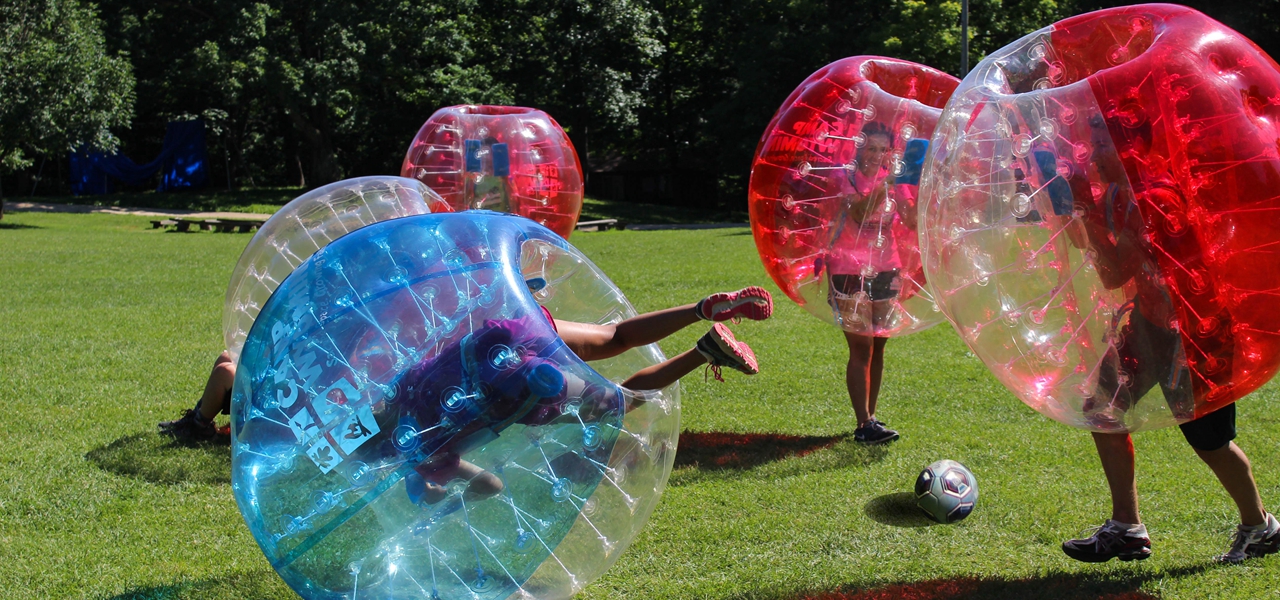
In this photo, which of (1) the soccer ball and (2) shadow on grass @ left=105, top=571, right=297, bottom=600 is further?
(1) the soccer ball

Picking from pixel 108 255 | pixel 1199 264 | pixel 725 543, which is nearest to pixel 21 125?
pixel 108 255

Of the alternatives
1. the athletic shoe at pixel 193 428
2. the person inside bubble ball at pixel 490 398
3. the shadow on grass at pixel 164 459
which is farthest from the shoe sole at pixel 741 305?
the athletic shoe at pixel 193 428

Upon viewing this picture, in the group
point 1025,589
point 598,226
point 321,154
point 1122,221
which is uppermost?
point 1122,221

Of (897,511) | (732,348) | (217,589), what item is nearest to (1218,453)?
(897,511)

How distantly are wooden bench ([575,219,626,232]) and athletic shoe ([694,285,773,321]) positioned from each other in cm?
2107

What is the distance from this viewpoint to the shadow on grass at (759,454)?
5762 millimetres

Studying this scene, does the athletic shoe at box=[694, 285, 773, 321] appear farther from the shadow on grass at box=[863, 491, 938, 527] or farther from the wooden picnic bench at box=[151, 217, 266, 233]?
the wooden picnic bench at box=[151, 217, 266, 233]

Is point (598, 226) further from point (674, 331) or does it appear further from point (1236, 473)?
point (1236, 473)

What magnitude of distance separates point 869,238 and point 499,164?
16.5 ft

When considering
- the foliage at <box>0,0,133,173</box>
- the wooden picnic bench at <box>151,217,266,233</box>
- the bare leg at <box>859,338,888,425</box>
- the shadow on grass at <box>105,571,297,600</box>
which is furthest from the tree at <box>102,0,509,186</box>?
the shadow on grass at <box>105,571,297,600</box>

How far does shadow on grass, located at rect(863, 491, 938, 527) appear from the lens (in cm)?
496

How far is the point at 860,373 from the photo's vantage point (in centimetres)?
620

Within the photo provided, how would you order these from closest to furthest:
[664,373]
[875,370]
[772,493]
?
[664,373]
[772,493]
[875,370]

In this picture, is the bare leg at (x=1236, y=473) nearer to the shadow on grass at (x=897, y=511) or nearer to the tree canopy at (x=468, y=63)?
the shadow on grass at (x=897, y=511)
